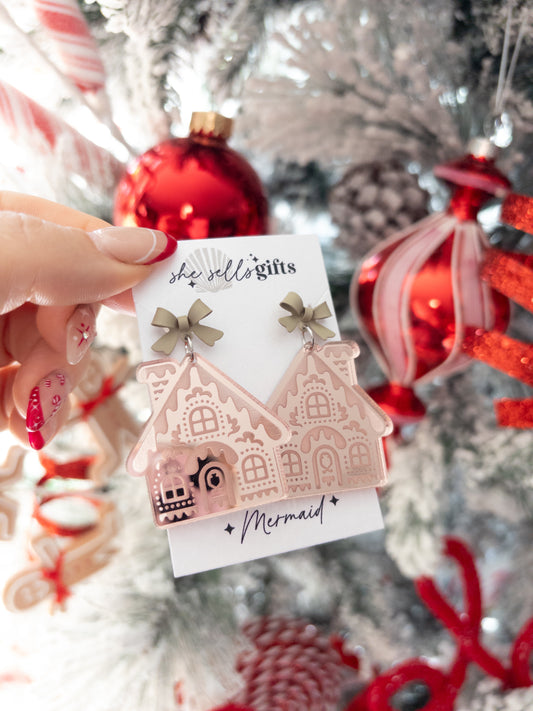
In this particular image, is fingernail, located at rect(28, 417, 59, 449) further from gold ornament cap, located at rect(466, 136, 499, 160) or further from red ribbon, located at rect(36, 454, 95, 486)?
gold ornament cap, located at rect(466, 136, 499, 160)

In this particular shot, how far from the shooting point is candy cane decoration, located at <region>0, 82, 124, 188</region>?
0.61 m

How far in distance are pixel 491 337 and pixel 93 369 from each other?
49 cm

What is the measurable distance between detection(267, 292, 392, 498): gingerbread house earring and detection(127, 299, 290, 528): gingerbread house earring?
3 centimetres

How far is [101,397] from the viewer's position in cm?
70

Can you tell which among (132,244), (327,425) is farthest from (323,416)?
(132,244)

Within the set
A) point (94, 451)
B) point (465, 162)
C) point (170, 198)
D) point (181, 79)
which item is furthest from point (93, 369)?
point (465, 162)

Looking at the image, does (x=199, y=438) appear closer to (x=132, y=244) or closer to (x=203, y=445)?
(x=203, y=445)

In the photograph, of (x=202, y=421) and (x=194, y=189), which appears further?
(x=194, y=189)

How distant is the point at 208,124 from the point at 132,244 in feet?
0.76

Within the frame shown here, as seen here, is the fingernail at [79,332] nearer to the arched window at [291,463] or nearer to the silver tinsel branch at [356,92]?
the arched window at [291,463]

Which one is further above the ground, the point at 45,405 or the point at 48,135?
the point at 48,135

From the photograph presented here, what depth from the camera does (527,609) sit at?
730mm

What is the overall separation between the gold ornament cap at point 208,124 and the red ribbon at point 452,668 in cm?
60

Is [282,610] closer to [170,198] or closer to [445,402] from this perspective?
[445,402]
